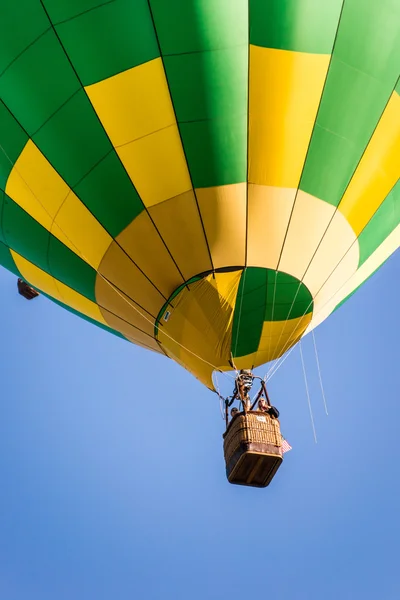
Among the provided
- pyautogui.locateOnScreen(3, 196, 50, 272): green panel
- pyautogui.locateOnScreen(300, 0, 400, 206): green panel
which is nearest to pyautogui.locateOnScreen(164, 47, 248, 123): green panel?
pyautogui.locateOnScreen(300, 0, 400, 206): green panel

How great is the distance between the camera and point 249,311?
19.7ft

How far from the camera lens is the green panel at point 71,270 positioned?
6.21 meters

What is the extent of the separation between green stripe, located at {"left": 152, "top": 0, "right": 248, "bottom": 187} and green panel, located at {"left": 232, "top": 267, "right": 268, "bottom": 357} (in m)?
0.81

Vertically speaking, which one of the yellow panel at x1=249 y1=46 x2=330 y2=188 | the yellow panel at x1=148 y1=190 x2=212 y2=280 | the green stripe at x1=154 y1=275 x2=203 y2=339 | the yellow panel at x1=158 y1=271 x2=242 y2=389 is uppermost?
the yellow panel at x1=249 y1=46 x2=330 y2=188

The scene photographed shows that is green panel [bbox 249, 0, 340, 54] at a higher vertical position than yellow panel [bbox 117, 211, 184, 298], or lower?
higher

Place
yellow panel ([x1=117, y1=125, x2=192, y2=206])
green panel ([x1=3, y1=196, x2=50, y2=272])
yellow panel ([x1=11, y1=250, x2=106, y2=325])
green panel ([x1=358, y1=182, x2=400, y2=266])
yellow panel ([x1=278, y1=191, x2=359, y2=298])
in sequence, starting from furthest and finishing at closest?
yellow panel ([x1=11, y1=250, x2=106, y2=325])
green panel ([x1=3, y1=196, x2=50, y2=272])
green panel ([x1=358, y1=182, x2=400, y2=266])
yellow panel ([x1=278, y1=191, x2=359, y2=298])
yellow panel ([x1=117, y1=125, x2=192, y2=206])

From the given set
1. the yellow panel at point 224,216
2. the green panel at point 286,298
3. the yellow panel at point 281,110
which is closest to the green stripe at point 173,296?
the yellow panel at point 224,216

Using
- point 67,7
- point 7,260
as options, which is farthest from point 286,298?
point 7,260

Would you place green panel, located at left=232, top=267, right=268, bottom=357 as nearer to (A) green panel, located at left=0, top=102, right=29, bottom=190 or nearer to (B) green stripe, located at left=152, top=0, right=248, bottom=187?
(B) green stripe, located at left=152, top=0, right=248, bottom=187

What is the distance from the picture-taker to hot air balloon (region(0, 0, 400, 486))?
5203 millimetres

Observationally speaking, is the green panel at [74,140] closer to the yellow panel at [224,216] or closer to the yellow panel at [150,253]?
the yellow panel at [150,253]

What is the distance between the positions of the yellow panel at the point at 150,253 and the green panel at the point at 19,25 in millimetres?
1554

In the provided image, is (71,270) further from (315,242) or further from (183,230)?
(315,242)

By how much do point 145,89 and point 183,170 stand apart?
0.66m
